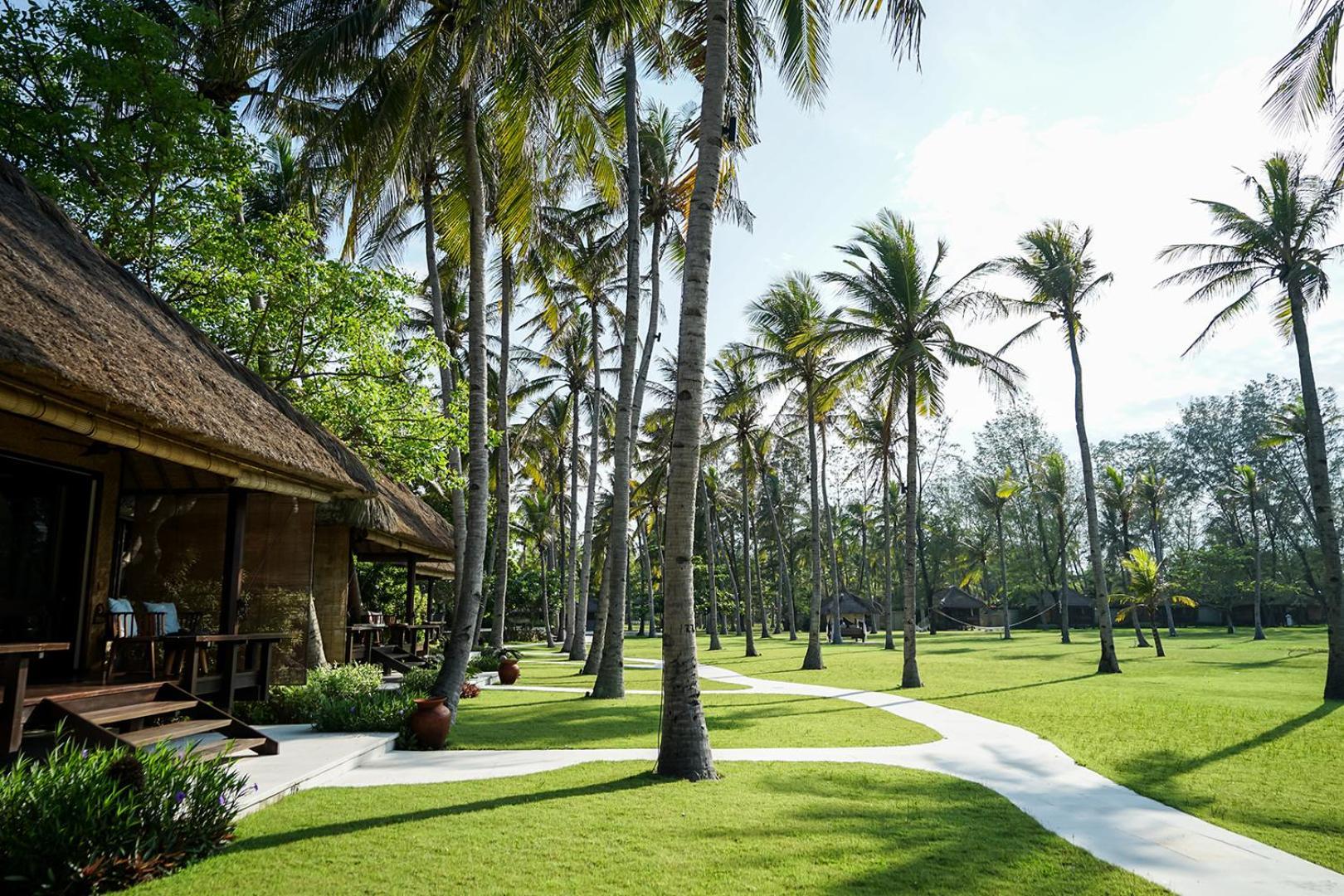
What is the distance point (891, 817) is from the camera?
240 inches

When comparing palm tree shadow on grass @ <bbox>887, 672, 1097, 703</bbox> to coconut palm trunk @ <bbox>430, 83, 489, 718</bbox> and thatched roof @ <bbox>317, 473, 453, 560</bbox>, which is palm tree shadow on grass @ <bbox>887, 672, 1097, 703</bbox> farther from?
thatched roof @ <bbox>317, 473, 453, 560</bbox>

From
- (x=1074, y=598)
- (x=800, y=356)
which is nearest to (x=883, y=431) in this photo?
(x=800, y=356)

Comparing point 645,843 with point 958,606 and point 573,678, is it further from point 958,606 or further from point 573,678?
point 958,606

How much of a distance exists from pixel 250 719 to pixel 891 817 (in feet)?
27.0

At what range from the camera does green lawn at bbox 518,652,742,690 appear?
1667 centimetres

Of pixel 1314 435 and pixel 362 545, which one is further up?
pixel 1314 435

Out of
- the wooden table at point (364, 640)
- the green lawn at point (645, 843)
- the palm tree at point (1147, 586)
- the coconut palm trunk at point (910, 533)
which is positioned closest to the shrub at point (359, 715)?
the green lawn at point (645, 843)

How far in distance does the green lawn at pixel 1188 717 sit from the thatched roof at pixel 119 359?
6.33m

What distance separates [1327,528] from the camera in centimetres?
1402

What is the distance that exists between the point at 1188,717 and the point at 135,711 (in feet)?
42.9

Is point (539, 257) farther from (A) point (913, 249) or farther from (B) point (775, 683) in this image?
(B) point (775, 683)

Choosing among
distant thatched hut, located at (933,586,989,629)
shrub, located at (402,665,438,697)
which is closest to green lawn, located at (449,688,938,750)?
shrub, located at (402,665,438,697)

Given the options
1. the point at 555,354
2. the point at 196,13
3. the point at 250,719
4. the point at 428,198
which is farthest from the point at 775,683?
the point at 196,13

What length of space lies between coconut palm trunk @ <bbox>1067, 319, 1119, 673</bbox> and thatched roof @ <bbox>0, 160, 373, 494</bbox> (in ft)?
59.0
